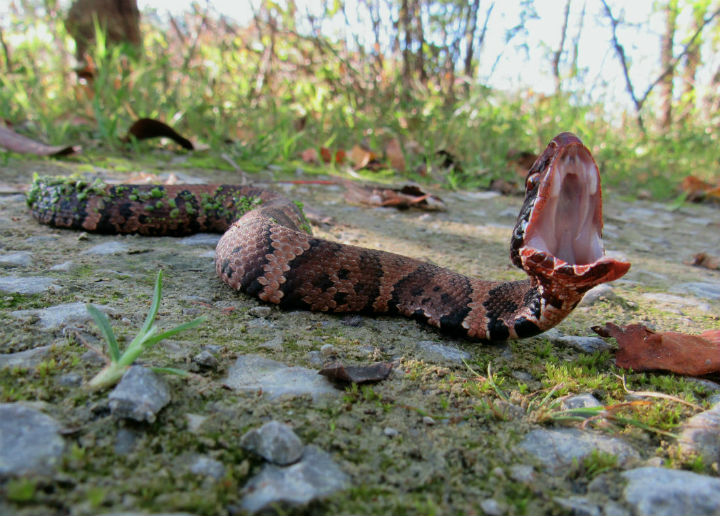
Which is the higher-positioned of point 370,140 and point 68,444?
point 370,140

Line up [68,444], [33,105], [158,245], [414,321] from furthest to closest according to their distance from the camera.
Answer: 1. [33,105]
2. [158,245]
3. [414,321]
4. [68,444]

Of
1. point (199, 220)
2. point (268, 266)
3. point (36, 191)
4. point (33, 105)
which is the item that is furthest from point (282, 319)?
point (33, 105)

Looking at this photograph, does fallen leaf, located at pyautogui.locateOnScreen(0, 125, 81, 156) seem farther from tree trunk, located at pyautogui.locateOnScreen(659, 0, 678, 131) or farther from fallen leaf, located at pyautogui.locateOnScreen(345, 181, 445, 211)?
tree trunk, located at pyautogui.locateOnScreen(659, 0, 678, 131)

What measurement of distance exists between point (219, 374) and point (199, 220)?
7.45ft

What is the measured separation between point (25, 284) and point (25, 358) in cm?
79

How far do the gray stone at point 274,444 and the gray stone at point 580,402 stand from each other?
96 centimetres

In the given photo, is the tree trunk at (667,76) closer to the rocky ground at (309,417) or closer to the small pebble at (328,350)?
the rocky ground at (309,417)

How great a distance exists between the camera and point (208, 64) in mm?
7551

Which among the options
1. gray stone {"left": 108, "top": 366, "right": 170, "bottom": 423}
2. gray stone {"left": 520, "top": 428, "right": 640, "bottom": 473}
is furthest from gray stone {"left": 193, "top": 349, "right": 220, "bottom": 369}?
gray stone {"left": 520, "top": 428, "right": 640, "bottom": 473}

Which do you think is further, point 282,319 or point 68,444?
point 282,319

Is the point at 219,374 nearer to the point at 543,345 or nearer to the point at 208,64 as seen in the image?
the point at 543,345

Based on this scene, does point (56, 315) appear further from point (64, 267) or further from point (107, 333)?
point (64, 267)

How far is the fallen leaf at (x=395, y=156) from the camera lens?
6.39m

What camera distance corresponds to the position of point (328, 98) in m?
7.36
